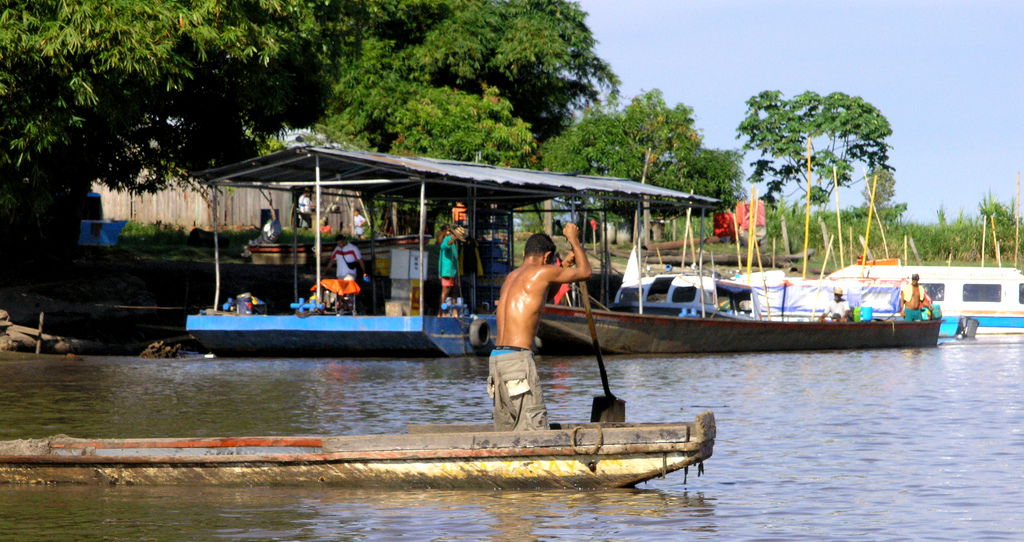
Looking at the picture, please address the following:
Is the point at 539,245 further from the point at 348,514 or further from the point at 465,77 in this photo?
the point at 465,77

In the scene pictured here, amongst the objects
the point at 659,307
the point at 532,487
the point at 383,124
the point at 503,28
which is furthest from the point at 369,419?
the point at 503,28

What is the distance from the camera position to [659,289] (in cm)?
2884

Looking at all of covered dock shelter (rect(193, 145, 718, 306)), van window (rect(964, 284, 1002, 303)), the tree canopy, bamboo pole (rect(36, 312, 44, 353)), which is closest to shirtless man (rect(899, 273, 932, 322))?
van window (rect(964, 284, 1002, 303))

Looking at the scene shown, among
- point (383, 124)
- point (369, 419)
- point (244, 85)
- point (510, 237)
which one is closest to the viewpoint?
point (369, 419)

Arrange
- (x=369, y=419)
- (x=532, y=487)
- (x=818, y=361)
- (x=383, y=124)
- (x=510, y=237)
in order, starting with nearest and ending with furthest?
(x=532, y=487), (x=369, y=419), (x=818, y=361), (x=510, y=237), (x=383, y=124)

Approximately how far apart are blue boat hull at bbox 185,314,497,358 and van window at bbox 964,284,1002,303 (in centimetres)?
1619

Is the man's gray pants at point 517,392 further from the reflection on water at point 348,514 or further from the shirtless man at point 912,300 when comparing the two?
the shirtless man at point 912,300

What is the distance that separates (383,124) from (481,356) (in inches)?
635

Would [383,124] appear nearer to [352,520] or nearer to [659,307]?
[659,307]

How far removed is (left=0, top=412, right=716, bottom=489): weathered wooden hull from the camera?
9.45 m

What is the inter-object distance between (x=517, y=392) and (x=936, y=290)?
27.3 metres

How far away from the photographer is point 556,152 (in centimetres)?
3856

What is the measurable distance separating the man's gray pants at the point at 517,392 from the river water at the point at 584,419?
537 mm

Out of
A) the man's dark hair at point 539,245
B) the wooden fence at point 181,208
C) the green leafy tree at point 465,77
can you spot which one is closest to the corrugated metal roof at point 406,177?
the green leafy tree at point 465,77
